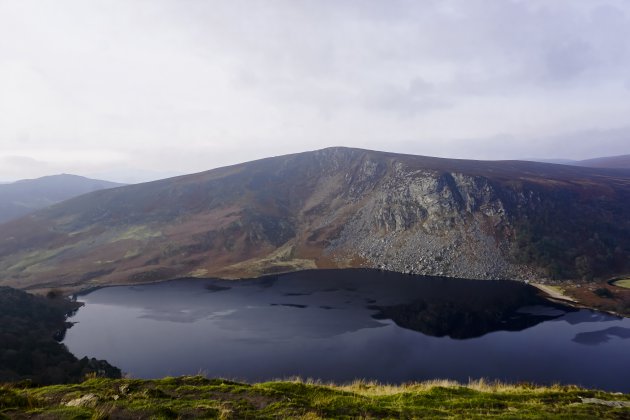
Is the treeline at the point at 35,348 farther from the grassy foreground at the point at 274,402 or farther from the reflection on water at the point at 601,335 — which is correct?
the reflection on water at the point at 601,335

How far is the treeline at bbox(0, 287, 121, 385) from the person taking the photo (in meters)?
44.4

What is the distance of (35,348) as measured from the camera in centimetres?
5075

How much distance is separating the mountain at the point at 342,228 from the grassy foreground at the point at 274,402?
8195 cm

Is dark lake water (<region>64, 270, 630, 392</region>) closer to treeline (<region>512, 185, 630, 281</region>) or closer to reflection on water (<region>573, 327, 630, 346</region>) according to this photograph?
reflection on water (<region>573, 327, 630, 346</region>)

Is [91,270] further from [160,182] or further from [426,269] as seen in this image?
[426,269]

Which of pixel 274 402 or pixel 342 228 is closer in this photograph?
pixel 274 402

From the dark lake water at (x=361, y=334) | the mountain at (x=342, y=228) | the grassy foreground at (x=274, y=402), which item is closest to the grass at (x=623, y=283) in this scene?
the mountain at (x=342, y=228)

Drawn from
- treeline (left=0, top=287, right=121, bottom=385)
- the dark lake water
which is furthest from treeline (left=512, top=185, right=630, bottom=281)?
treeline (left=0, top=287, right=121, bottom=385)

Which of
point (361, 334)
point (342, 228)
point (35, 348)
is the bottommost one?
point (361, 334)

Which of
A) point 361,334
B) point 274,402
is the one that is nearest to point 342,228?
point 361,334

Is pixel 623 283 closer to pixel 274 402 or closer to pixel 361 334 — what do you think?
pixel 361 334

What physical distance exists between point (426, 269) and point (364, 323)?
42.2 meters


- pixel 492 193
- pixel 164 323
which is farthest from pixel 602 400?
pixel 492 193

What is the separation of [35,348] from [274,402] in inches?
2059
